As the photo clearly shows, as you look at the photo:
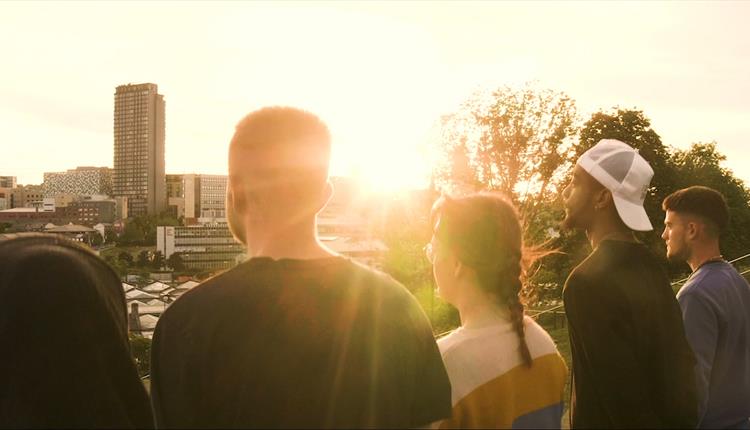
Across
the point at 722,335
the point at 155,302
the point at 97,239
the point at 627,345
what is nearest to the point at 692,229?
the point at 722,335

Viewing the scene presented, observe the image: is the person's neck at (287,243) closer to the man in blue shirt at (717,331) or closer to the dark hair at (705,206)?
the man in blue shirt at (717,331)

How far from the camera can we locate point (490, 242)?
232cm

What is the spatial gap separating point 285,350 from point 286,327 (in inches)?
2.3

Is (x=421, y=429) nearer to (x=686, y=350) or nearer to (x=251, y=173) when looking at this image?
(x=251, y=173)

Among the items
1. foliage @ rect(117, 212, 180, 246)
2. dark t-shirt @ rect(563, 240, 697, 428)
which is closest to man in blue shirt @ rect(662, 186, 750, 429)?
dark t-shirt @ rect(563, 240, 697, 428)

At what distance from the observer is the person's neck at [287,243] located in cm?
175

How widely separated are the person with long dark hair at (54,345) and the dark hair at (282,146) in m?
0.54

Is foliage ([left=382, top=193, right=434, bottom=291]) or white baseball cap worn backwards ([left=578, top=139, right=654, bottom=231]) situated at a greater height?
white baseball cap worn backwards ([left=578, top=139, right=654, bottom=231])

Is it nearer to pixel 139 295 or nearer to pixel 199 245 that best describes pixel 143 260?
pixel 199 245

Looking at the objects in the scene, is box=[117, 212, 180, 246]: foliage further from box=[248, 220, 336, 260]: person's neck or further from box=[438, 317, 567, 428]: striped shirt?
box=[248, 220, 336, 260]: person's neck

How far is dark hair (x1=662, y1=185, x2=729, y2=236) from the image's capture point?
12.7 feet

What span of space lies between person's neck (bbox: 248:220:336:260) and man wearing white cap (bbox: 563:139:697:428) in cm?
131

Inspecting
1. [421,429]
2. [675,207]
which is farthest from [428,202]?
[421,429]

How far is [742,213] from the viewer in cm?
3975
